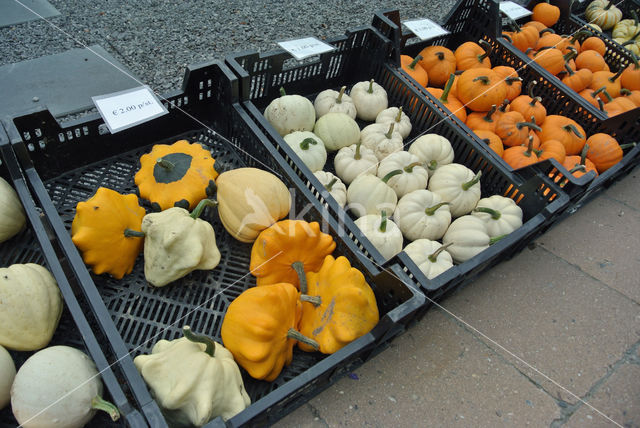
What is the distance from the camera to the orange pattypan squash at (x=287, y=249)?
1739 millimetres

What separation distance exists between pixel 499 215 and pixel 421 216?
37 centimetres

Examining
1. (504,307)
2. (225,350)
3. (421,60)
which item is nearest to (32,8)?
(421,60)

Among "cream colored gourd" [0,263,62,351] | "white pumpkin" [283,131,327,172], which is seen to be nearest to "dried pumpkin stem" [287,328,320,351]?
"cream colored gourd" [0,263,62,351]

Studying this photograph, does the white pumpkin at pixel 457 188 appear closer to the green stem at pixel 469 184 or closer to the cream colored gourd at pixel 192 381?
the green stem at pixel 469 184

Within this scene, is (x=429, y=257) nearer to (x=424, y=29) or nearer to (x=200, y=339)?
(x=200, y=339)

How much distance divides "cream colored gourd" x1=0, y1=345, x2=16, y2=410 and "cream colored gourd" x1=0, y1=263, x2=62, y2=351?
5 centimetres

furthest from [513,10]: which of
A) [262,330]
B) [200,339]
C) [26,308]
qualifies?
[26,308]

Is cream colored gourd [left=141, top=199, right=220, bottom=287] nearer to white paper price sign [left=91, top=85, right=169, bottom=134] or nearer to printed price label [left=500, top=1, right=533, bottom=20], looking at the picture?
white paper price sign [left=91, top=85, right=169, bottom=134]

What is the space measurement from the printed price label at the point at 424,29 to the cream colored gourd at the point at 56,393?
250 centimetres

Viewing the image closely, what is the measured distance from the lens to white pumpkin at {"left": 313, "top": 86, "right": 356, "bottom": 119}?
256 centimetres

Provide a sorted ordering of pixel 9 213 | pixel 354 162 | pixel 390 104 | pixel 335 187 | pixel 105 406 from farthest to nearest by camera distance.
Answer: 1. pixel 390 104
2. pixel 354 162
3. pixel 335 187
4. pixel 9 213
5. pixel 105 406


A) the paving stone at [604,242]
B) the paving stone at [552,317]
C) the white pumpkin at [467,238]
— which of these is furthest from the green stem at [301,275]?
the paving stone at [604,242]

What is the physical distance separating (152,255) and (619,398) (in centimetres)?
206

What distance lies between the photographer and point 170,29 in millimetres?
3709
